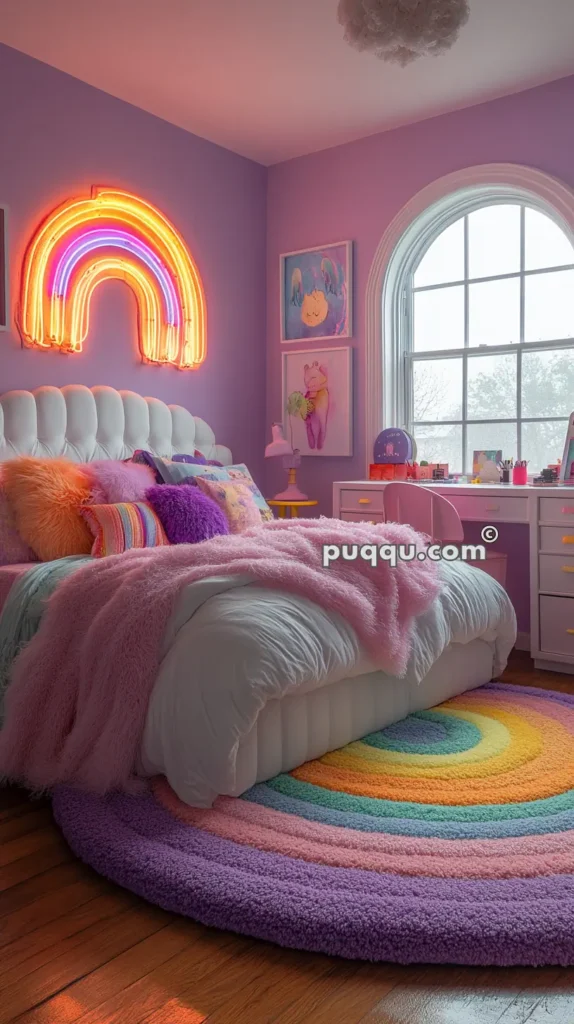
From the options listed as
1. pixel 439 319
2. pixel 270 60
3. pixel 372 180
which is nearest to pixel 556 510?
pixel 439 319

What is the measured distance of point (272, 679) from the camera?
2.04 m

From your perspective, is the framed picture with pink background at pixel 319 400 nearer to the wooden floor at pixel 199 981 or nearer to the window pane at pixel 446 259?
the window pane at pixel 446 259

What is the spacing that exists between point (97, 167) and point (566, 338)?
250cm

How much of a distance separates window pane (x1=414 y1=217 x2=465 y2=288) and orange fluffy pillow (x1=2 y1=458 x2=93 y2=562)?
2511mm

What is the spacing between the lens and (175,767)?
6.82 ft

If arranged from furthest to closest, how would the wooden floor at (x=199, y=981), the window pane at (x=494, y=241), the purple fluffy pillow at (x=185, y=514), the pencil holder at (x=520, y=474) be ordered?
the window pane at (x=494, y=241) → the pencil holder at (x=520, y=474) → the purple fluffy pillow at (x=185, y=514) → the wooden floor at (x=199, y=981)

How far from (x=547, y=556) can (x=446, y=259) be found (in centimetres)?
191

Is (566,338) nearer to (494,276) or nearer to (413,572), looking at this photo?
(494,276)

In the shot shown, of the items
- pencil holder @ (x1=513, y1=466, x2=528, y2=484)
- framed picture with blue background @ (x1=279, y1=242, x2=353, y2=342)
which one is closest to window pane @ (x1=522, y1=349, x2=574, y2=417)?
pencil holder @ (x1=513, y1=466, x2=528, y2=484)

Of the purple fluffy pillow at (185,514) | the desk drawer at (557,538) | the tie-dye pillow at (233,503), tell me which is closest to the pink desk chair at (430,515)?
the desk drawer at (557,538)

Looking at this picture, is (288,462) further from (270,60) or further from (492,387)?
(270,60)

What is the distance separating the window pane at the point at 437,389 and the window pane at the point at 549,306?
465 mm

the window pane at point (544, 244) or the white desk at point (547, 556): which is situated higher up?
the window pane at point (544, 244)

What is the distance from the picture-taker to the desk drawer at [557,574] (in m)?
3.63
